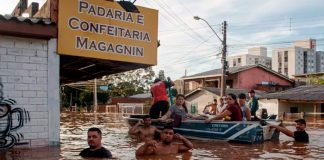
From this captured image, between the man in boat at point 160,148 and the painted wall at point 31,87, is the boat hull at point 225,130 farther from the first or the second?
the painted wall at point 31,87

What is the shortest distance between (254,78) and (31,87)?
4639cm

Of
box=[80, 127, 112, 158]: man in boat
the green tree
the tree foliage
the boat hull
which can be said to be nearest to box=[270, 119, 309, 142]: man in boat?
the boat hull

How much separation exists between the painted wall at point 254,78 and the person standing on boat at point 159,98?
39.2m

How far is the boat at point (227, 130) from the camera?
40.0ft

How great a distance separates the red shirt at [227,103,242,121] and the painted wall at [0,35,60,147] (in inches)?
209

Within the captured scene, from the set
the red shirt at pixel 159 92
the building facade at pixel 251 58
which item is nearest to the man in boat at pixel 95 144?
the red shirt at pixel 159 92

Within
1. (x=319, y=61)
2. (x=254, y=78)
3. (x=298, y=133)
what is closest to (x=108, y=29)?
(x=298, y=133)

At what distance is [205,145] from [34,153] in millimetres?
5197

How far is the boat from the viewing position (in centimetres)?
1220

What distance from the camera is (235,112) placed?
485 inches

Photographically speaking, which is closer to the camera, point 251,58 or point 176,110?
point 176,110

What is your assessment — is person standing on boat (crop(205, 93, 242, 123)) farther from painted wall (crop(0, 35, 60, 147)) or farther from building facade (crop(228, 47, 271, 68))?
building facade (crop(228, 47, 271, 68))

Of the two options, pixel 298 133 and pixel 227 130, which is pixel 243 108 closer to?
pixel 227 130

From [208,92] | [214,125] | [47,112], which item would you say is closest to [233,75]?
[208,92]
